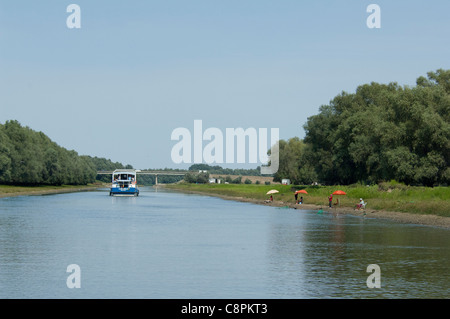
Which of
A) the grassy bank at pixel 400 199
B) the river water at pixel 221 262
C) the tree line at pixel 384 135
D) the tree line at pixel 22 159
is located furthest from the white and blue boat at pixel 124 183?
the river water at pixel 221 262

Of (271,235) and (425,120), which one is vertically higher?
(425,120)

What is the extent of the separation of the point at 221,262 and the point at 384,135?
6595cm

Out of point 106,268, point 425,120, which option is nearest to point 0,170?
point 425,120

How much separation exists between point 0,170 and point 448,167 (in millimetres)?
104436

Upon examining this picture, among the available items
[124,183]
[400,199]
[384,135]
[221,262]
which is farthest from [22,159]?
[221,262]

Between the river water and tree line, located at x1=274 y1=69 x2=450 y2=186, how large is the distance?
3560 cm

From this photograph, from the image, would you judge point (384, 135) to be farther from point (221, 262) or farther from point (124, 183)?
point (124, 183)

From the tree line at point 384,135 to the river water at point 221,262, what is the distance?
35598 millimetres

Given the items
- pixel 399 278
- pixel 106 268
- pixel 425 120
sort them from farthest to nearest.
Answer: pixel 425 120 < pixel 106 268 < pixel 399 278

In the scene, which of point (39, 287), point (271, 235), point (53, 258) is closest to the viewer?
point (39, 287)

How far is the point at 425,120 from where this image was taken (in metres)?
84.0

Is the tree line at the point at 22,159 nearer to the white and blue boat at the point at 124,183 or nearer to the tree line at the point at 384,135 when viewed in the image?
the white and blue boat at the point at 124,183
